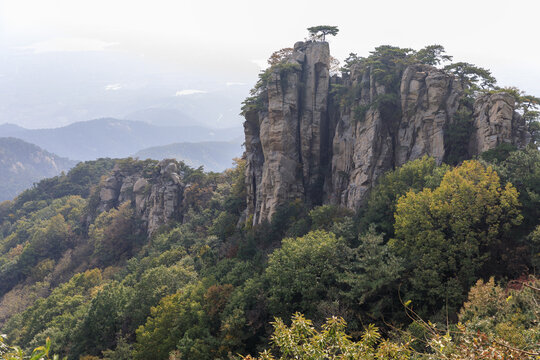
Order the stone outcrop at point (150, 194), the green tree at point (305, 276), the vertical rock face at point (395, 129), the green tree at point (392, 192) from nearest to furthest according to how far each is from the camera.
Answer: the green tree at point (305, 276), the green tree at point (392, 192), the vertical rock face at point (395, 129), the stone outcrop at point (150, 194)

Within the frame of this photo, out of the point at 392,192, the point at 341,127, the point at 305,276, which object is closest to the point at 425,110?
the point at 341,127

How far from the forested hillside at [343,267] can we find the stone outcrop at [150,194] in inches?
160

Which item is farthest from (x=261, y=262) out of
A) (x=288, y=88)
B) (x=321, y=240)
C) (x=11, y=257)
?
(x=11, y=257)

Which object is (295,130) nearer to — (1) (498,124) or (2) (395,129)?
(2) (395,129)

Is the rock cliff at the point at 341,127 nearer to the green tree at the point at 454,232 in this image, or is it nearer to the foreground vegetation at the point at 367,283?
the foreground vegetation at the point at 367,283

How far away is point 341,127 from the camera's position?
120 feet

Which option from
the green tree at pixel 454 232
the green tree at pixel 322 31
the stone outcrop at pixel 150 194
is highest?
the green tree at pixel 322 31

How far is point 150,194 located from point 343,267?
46.4m

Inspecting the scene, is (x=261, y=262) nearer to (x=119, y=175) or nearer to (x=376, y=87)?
(x=376, y=87)

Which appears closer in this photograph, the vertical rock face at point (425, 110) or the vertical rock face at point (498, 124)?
the vertical rock face at point (498, 124)

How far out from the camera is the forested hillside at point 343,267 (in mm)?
12195

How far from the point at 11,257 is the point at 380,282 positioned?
237ft

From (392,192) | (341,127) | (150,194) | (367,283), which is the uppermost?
(341,127)

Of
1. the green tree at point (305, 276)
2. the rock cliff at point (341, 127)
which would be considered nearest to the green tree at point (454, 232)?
the green tree at point (305, 276)
